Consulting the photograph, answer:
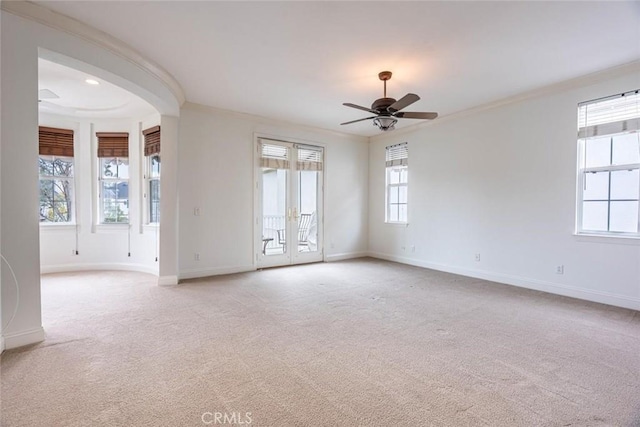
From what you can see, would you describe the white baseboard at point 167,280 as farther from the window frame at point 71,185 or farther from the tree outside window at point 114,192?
the window frame at point 71,185

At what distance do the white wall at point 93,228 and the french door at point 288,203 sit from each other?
198cm

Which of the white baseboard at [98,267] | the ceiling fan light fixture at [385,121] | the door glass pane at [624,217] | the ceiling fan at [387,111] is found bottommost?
the white baseboard at [98,267]

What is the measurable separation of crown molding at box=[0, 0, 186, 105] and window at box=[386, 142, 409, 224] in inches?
177

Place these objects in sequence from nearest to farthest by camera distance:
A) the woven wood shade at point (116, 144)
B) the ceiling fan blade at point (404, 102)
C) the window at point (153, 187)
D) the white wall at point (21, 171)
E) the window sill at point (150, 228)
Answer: the white wall at point (21, 171), the ceiling fan blade at point (404, 102), the window sill at point (150, 228), the window at point (153, 187), the woven wood shade at point (116, 144)

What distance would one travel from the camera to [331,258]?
6.61 m

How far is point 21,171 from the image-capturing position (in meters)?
2.49

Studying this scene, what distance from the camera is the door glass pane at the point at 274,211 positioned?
18.9ft

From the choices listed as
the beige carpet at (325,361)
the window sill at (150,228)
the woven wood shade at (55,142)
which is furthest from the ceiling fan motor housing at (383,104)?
the woven wood shade at (55,142)

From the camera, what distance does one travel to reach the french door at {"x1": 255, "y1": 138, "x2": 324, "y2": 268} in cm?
570

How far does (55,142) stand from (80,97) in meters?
1.26

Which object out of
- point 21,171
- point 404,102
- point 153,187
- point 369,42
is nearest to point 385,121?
point 404,102

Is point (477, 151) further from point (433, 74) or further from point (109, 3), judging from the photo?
point (109, 3)

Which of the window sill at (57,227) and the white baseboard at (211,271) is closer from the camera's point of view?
the white baseboard at (211,271)

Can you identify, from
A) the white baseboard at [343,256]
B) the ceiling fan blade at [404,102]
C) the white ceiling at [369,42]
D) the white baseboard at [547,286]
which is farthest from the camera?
the white baseboard at [343,256]
